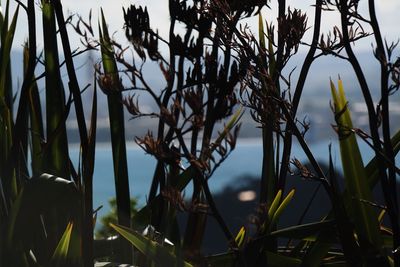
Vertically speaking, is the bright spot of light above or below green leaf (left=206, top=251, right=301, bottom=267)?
below

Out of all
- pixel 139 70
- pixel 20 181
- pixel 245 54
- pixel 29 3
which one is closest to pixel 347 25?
pixel 245 54

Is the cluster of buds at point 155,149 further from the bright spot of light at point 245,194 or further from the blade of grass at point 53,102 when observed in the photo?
the bright spot of light at point 245,194

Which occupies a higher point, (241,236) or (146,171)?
(241,236)

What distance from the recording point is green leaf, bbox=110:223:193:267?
3.10 ft

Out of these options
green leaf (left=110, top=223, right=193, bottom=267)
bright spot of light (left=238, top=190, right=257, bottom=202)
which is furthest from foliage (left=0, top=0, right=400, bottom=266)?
bright spot of light (left=238, top=190, right=257, bottom=202)

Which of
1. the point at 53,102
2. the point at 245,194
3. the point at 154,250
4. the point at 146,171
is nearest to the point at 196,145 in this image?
the point at 154,250

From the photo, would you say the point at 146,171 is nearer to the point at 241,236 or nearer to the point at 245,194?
the point at 245,194

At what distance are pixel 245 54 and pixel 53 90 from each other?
38 centimetres

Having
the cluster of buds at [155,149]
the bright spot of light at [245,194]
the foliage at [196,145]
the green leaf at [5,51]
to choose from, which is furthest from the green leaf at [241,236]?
the bright spot of light at [245,194]

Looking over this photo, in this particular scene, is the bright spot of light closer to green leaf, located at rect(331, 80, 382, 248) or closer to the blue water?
the blue water

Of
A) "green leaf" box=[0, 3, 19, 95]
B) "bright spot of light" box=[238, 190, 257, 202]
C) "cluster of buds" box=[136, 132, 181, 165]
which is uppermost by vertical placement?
"green leaf" box=[0, 3, 19, 95]

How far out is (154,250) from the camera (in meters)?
0.95

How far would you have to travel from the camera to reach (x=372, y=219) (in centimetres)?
103

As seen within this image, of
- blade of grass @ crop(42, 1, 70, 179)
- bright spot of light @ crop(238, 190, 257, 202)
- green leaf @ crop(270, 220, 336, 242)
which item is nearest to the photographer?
green leaf @ crop(270, 220, 336, 242)
